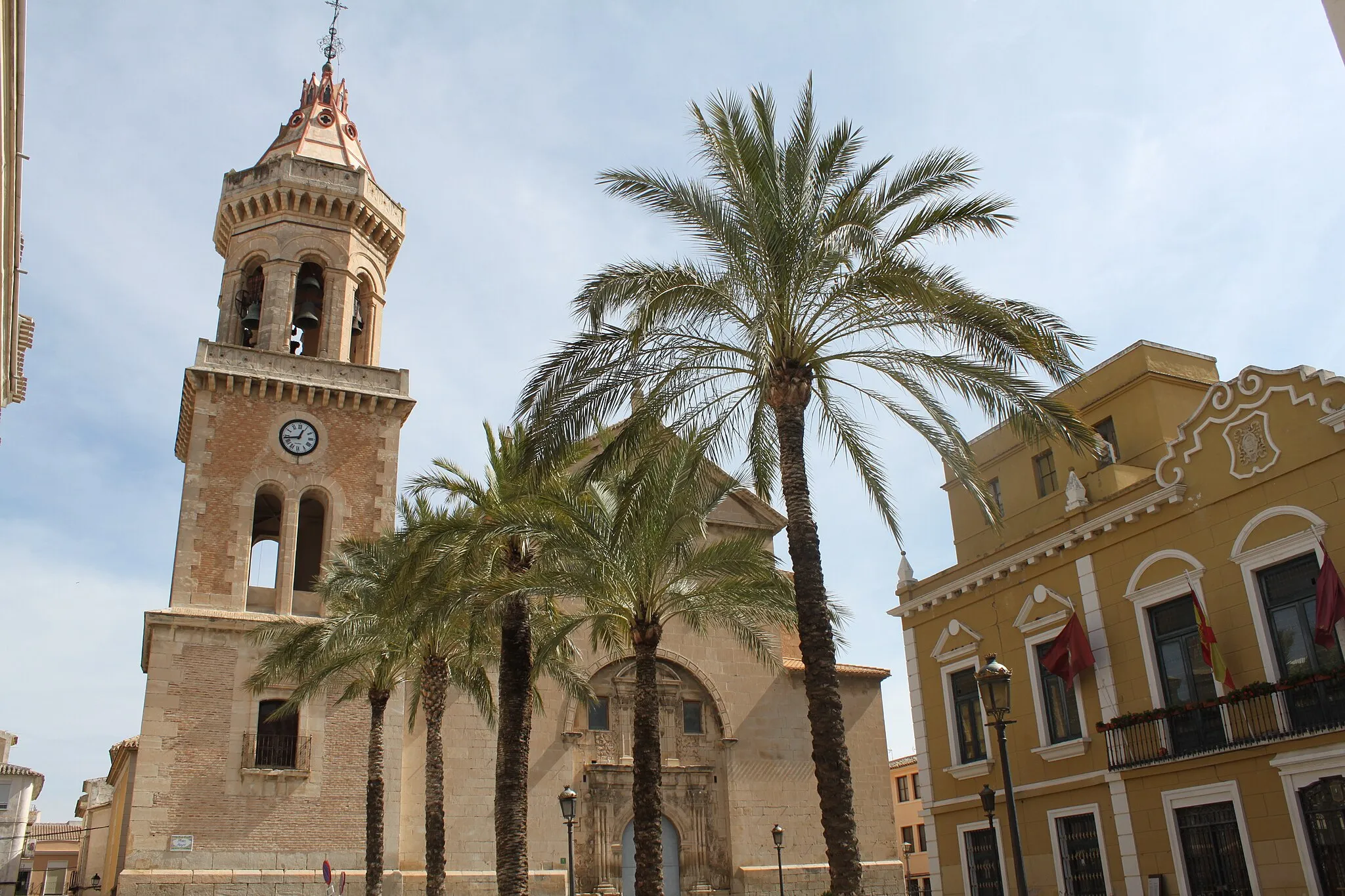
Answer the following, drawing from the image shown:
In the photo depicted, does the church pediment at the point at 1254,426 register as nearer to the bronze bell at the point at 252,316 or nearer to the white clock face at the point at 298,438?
the white clock face at the point at 298,438

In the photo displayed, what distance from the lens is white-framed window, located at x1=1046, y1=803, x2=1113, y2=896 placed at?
17.4m

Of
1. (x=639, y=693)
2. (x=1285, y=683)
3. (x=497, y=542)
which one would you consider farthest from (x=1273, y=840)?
(x=497, y=542)

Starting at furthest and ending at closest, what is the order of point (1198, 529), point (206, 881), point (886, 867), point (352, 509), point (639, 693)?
point (886, 867) → point (352, 509) → point (206, 881) → point (639, 693) → point (1198, 529)

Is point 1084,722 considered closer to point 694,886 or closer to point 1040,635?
point 1040,635

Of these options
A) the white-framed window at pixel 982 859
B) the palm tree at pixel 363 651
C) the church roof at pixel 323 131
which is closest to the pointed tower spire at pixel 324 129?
the church roof at pixel 323 131

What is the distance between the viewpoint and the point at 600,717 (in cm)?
3116

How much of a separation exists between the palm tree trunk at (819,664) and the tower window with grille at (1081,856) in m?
6.13

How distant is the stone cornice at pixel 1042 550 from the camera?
678 inches

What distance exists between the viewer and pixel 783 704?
33250mm

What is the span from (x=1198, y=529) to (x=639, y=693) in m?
8.80

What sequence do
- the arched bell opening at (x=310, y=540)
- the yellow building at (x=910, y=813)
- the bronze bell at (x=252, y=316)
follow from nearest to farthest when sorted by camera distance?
the arched bell opening at (x=310, y=540), the bronze bell at (x=252, y=316), the yellow building at (x=910, y=813)

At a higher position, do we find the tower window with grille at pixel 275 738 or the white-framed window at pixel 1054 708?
the tower window with grille at pixel 275 738

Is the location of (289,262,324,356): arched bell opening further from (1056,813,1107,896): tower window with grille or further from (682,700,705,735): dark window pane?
(1056,813,1107,896): tower window with grille

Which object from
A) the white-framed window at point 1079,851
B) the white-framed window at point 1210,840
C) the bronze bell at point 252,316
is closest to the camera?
the white-framed window at point 1210,840
